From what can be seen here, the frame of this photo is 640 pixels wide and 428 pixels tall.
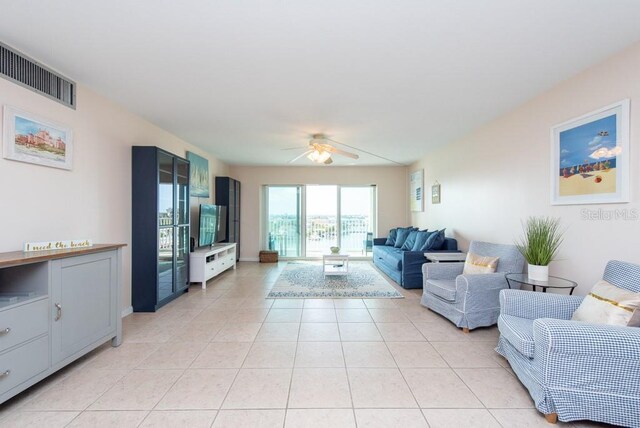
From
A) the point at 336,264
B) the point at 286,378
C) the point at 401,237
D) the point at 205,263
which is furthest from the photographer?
the point at 401,237

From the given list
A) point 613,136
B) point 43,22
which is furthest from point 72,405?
point 613,136

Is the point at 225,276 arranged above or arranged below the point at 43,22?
below

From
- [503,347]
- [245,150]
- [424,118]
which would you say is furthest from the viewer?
[245,150]

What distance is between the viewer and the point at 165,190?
13.0 feet

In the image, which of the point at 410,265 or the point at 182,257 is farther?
the point at 410,265

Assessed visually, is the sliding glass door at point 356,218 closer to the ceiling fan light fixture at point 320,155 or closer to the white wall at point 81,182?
the ceiling fan light fixture at point 320,155

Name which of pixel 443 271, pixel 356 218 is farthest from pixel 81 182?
pixel 356 218

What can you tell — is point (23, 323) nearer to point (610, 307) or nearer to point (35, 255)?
point (35, 255)

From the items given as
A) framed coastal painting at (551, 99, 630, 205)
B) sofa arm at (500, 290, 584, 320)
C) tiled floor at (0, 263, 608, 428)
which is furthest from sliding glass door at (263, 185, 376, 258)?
sofa arm at (500, 290, 584, 320)

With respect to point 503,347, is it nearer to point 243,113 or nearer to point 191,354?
point 191,354

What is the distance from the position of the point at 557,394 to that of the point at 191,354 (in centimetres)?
272

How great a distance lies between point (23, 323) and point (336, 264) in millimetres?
4790

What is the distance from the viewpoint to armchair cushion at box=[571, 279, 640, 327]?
180cm

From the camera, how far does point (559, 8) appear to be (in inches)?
72.4
